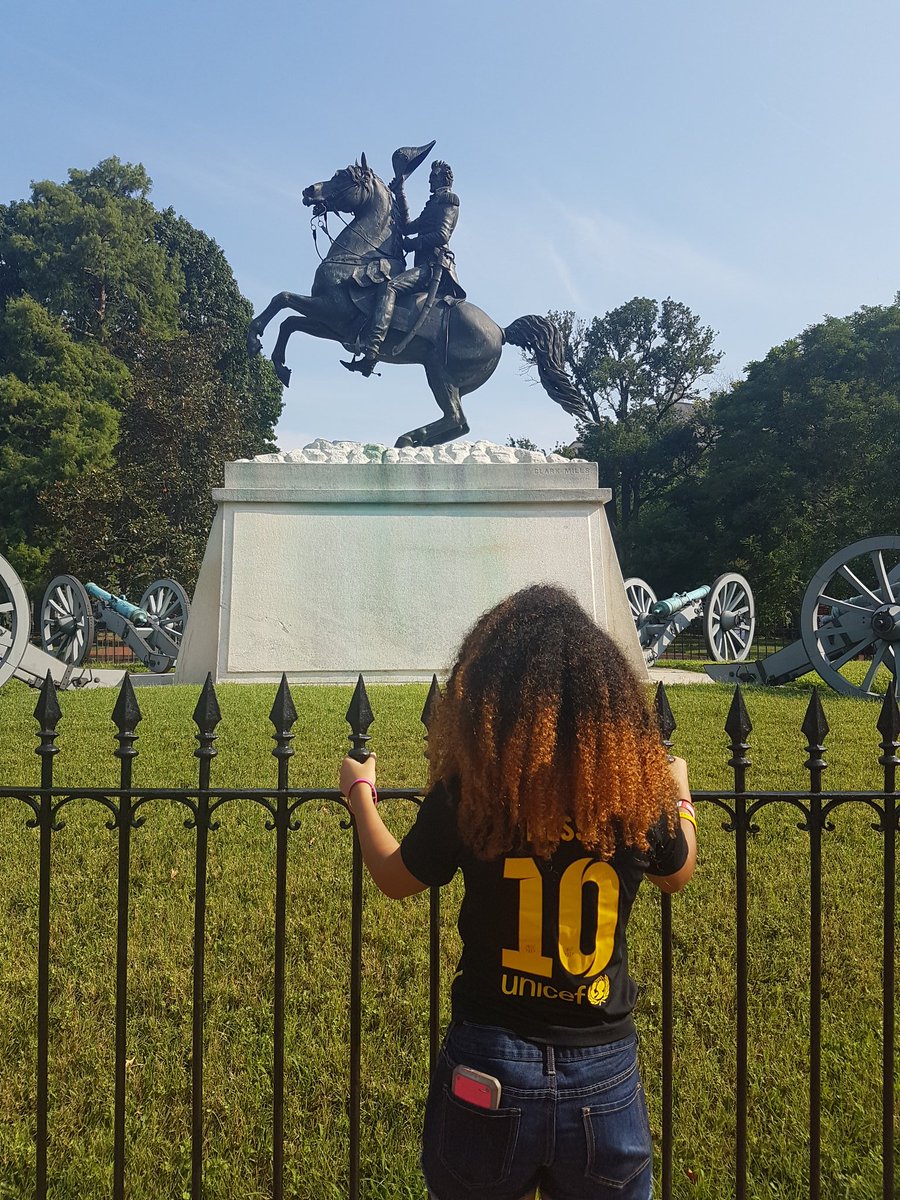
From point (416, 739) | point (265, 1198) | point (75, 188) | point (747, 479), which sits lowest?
point (265, 1198)

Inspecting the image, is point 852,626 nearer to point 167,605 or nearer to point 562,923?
point 562,923

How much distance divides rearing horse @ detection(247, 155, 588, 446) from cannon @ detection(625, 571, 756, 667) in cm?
455

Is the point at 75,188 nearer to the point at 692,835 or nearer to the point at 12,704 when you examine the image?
the point at 12,704

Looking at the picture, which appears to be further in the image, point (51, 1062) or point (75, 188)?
point (75, 188)

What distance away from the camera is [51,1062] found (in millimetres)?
2893

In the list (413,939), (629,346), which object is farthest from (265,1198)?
(629,346)

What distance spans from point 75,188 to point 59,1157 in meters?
35.5

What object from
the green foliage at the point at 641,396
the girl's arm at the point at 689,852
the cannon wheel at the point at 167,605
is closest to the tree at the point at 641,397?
the green foliage at the point at 641,396

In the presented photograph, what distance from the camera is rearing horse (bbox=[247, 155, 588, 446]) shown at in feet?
40.6

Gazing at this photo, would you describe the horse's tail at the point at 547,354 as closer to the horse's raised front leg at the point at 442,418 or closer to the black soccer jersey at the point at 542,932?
the horse's raised front leg at the point at 442,418

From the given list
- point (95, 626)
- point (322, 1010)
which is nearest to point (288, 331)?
point (95, 626)

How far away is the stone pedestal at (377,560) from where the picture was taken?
11.2 meters

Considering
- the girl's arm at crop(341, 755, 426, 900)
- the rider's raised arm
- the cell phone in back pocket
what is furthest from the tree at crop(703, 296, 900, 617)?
the cell phone in back pocket

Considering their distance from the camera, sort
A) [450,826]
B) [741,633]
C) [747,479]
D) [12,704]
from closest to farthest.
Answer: [450,826] → [12,704] → [741,633] → [747,479]
